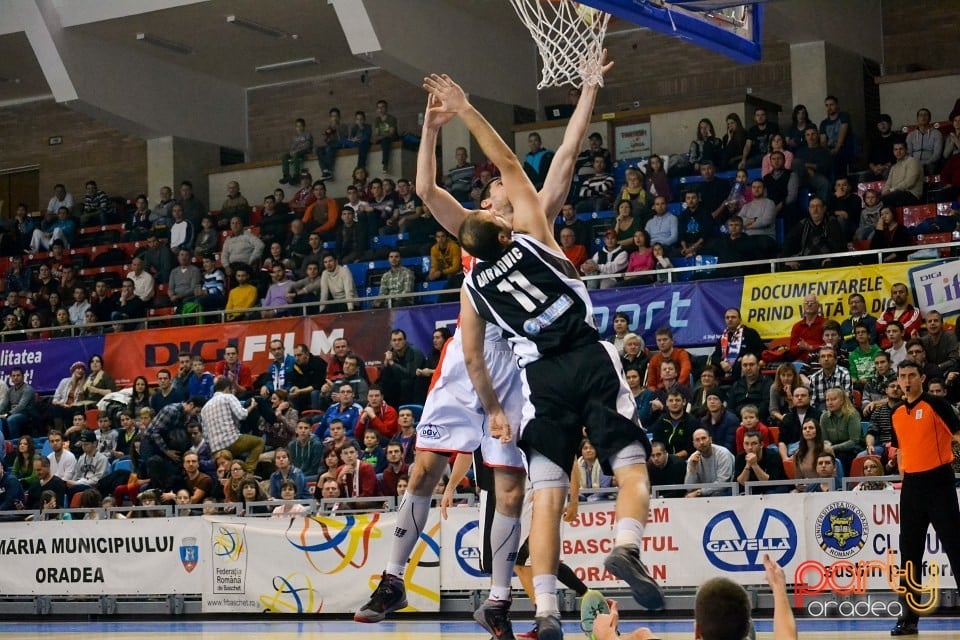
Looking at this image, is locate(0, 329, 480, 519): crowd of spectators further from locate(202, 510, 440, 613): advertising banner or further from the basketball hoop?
the basketball hoop

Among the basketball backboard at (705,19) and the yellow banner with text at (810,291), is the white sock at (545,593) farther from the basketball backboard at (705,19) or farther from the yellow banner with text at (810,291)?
the yellow banner with text at (810,291)

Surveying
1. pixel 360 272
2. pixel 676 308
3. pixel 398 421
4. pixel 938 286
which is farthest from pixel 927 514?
pixel 360 272

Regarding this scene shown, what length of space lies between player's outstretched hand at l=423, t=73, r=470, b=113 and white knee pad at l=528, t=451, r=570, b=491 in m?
1.81

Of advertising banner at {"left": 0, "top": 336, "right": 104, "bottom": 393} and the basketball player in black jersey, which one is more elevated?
advertising banner at {"left": 0, "top": 336, "right": 104, "bottom": 393}

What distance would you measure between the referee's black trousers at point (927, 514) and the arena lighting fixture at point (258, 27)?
17079 millimetres

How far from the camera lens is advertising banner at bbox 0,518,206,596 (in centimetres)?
1519

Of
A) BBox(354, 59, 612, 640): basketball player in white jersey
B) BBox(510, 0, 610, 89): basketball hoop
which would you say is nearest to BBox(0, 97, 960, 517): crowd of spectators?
BBox(510, 0, 610, 89): basketball hoop

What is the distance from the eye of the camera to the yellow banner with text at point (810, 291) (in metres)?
16.0

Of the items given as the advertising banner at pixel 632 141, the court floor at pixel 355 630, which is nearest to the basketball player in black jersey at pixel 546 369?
the court floor at pixel 355 630

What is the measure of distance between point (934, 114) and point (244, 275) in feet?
35.6

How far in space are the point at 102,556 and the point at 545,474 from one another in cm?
1034

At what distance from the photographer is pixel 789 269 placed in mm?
17594

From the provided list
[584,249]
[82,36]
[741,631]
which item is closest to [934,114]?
[584,249]

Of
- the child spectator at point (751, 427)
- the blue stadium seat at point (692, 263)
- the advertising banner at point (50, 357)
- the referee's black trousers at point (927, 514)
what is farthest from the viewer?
the advertising banner at point (50, 357)
